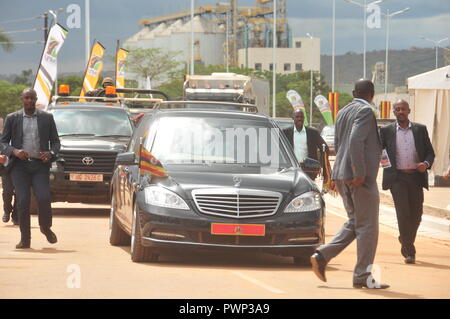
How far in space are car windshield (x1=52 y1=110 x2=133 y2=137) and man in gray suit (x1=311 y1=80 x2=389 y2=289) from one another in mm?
11095

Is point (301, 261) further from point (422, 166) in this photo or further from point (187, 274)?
point (422, 166)

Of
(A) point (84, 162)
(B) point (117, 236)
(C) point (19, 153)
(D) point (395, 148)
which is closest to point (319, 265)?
(D) point (395, 148)

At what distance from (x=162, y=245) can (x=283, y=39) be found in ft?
585

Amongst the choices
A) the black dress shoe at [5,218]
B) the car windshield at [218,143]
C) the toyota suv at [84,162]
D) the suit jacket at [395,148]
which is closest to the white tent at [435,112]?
the toyota suv at [84,162]

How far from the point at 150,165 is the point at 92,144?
26.0ft

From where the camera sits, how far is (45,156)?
14750mm

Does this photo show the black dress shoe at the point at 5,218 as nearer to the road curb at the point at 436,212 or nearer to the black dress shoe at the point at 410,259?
the black dress shoe at the point at 410,259

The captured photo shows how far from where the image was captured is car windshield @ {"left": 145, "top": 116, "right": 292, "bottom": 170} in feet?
45.1

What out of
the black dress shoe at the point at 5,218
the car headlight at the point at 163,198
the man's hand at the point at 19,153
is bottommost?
the black dress shoe at the point at 5,218

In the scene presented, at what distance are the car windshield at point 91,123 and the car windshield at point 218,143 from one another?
7.79 metres

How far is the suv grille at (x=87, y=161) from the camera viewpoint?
20906 millimetres

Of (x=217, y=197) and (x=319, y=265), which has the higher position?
(x=217, y=197)

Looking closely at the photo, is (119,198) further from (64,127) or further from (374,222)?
(64,127)
